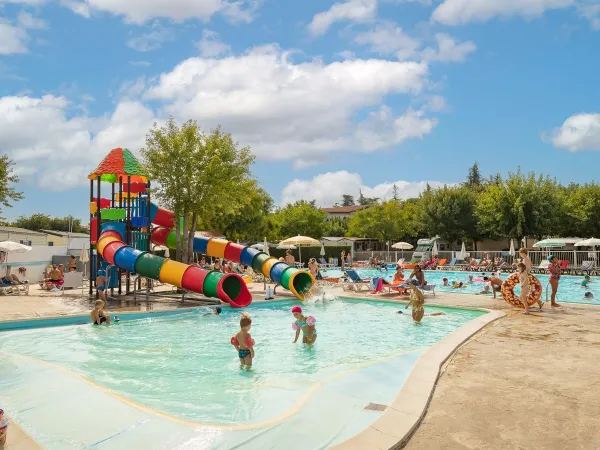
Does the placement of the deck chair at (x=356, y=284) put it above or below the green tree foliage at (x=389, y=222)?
below

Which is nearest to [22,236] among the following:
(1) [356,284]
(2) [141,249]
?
(2) [141,249]

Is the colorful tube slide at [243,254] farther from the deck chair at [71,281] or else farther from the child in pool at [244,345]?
the child in pool at [244,345]

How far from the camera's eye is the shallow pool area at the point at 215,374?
199 inches

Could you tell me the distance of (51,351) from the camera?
9859 mm

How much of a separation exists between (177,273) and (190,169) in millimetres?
4396

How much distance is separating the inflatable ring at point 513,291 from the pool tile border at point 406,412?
641 centimetres

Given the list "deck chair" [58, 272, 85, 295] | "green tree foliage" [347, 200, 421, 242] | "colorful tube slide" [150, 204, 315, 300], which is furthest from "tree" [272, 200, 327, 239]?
"deck chair" [58, 272, 85, 295]

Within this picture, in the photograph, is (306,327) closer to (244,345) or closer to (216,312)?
A: (244,345)

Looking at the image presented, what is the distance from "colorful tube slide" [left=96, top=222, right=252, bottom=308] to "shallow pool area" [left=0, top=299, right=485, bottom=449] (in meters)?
0.82

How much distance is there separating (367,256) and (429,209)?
870 centimetres

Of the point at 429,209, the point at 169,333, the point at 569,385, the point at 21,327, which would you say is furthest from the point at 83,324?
the point at 429,209

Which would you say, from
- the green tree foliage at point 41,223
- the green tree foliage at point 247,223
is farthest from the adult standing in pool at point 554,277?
the green tree foliage at point 41,223

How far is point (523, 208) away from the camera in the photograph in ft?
130

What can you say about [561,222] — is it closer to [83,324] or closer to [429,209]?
[429,209]
